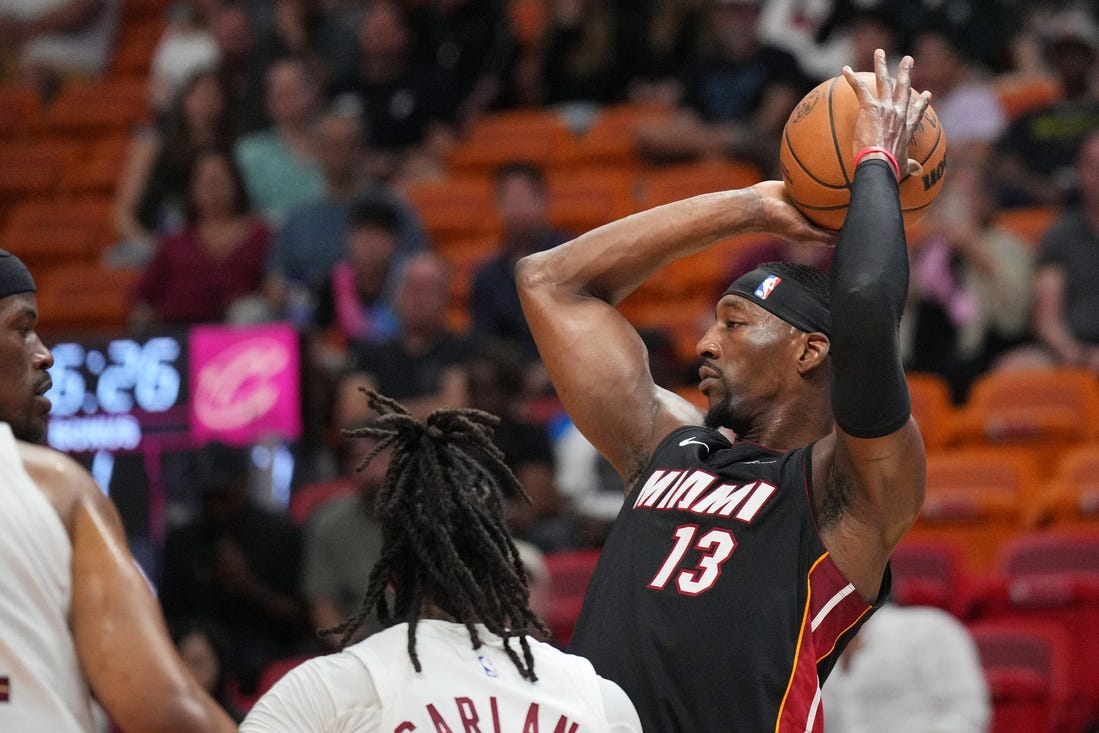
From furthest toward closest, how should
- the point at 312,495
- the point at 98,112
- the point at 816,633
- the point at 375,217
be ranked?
the point at 98,112
the point at 375,217
the point at 312,495
the point at 816,633

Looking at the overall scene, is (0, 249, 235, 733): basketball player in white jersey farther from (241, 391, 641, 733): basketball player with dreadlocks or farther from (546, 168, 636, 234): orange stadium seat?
(546, 168, 636, 234): orange stadium seat

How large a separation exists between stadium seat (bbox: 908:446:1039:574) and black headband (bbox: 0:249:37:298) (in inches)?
209

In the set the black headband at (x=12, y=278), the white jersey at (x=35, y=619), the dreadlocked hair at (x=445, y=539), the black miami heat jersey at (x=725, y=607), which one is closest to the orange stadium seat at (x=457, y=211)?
the black miami heat jersey at (x=725, y=607)

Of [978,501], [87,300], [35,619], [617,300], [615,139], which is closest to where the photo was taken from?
[35,619]

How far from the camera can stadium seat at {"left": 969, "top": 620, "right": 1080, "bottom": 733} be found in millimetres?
6801

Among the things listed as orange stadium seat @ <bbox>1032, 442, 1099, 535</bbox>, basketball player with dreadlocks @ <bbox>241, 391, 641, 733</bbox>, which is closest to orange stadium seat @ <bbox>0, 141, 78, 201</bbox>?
orange stadium seat @ <bbox>1032, 442, 1099, 535</bbox>

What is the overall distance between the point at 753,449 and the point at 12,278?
170 centimetres

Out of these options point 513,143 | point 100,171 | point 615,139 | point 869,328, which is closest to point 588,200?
point 615,139

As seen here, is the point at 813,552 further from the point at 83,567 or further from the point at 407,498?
the point at 83,567

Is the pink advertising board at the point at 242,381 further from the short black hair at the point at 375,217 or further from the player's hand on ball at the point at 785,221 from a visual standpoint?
the player's hand on ball at the point at 785,221

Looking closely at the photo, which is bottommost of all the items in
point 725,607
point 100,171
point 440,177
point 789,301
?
point 440,177

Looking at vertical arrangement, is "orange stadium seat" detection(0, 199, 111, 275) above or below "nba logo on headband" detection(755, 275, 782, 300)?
below

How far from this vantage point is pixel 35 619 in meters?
3.03

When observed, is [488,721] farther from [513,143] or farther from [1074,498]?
[513,143]
